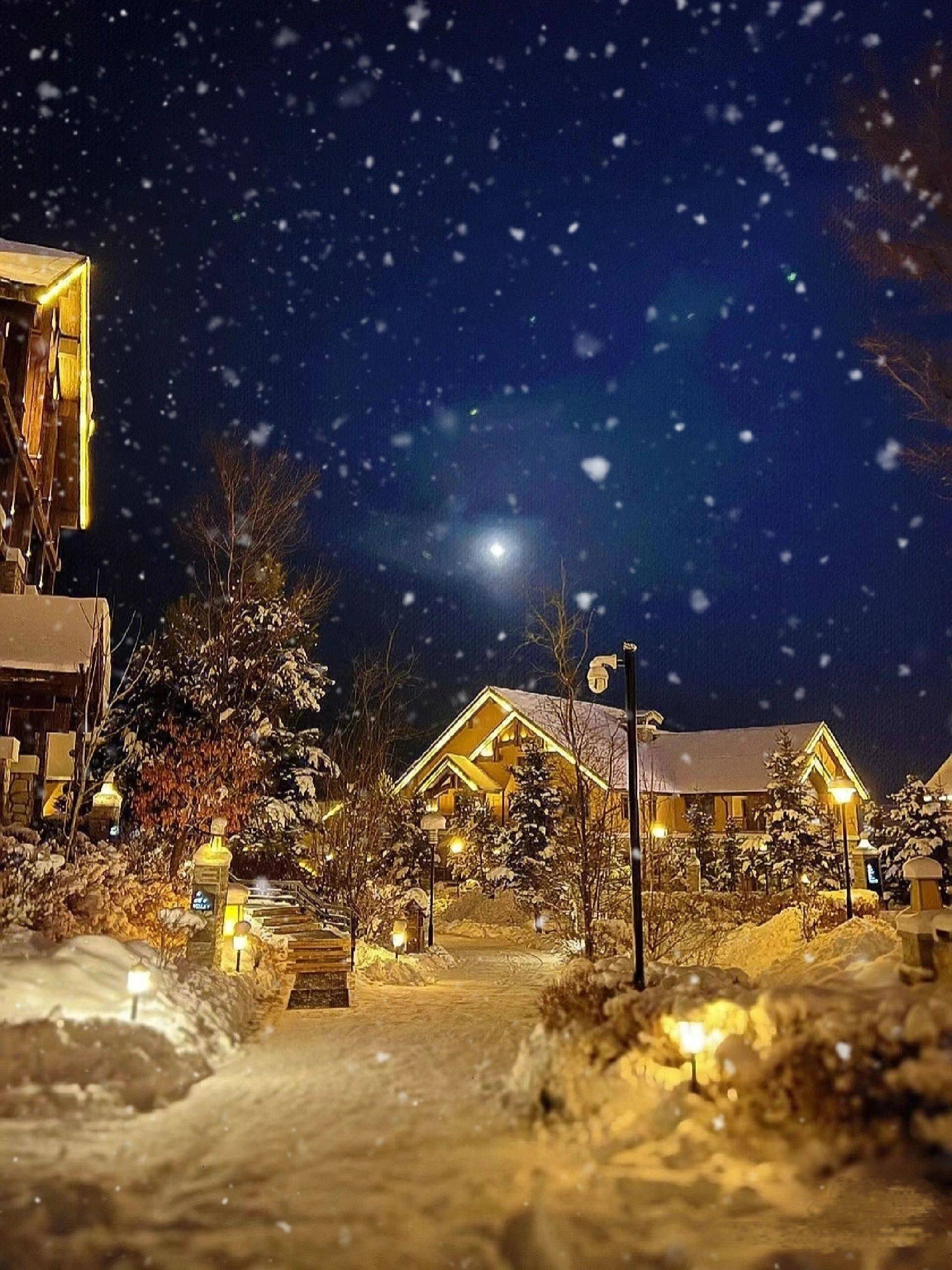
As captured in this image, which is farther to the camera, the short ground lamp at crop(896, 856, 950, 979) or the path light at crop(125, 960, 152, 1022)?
the path light at crop(125, 960, 152, 1022)

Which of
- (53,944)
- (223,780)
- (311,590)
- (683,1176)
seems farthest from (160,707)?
(683,1176)

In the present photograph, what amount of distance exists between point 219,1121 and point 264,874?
67.5ft

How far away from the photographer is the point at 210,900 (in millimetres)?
13094

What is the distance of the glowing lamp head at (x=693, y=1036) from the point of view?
7270 millimetres

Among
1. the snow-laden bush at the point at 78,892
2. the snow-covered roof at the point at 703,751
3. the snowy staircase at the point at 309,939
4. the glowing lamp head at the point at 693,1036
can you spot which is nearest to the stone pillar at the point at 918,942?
the glowing lamp head at the point at 693,1036

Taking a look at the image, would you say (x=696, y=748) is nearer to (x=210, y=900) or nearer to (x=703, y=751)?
(x=703, y=751)

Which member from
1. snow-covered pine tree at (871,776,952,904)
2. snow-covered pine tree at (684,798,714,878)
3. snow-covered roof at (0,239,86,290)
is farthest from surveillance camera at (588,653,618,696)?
snow-covered pine tree at (871,776,952,904)

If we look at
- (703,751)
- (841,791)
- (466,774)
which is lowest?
(841,791)

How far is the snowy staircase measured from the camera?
13.8 m

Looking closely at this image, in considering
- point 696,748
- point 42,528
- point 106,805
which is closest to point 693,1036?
point 106,805

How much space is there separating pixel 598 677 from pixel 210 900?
22.3 ft

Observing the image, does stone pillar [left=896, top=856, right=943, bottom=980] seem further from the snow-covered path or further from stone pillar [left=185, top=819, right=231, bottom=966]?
stone pillar [left=185, top=819, right=231, bottom=966]

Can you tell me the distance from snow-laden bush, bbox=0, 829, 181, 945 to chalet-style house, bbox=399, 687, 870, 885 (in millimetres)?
20094

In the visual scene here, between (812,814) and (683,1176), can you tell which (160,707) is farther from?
(812,814)
